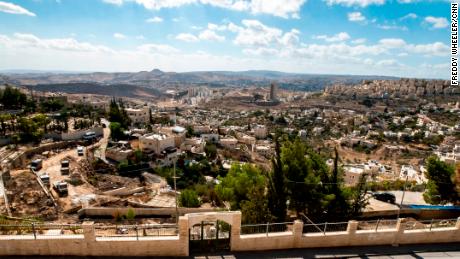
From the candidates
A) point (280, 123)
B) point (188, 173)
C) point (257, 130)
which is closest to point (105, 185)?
point (188, 173)

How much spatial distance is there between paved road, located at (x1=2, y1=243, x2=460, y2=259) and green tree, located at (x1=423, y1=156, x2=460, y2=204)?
354 inches

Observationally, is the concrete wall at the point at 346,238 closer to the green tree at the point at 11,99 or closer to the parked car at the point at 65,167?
the parked car at the point at 65,167

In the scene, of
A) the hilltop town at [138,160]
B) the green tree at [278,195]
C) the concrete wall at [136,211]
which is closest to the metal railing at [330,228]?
the green tree at [278,195]

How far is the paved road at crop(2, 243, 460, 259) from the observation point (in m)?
8.95

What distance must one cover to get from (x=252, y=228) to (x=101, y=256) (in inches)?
185

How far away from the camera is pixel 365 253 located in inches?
376

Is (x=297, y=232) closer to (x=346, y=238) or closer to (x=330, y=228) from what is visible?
(x=346, y=238)

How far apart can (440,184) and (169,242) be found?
17.5 m

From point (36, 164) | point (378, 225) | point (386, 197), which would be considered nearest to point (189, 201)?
point (378, 225)

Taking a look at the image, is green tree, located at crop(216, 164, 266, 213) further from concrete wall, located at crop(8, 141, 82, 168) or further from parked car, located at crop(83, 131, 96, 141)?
parked car, located at crop(83, 131, 96, 141)

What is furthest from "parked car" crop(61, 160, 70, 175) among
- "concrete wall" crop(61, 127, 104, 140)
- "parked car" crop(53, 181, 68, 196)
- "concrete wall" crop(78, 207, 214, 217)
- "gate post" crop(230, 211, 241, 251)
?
"gate post" crop(230, 211, 241, 251)

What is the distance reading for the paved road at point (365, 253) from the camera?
895 centimetres

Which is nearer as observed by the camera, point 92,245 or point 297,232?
point 92,245

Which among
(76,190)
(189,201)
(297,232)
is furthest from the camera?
(76,190)
